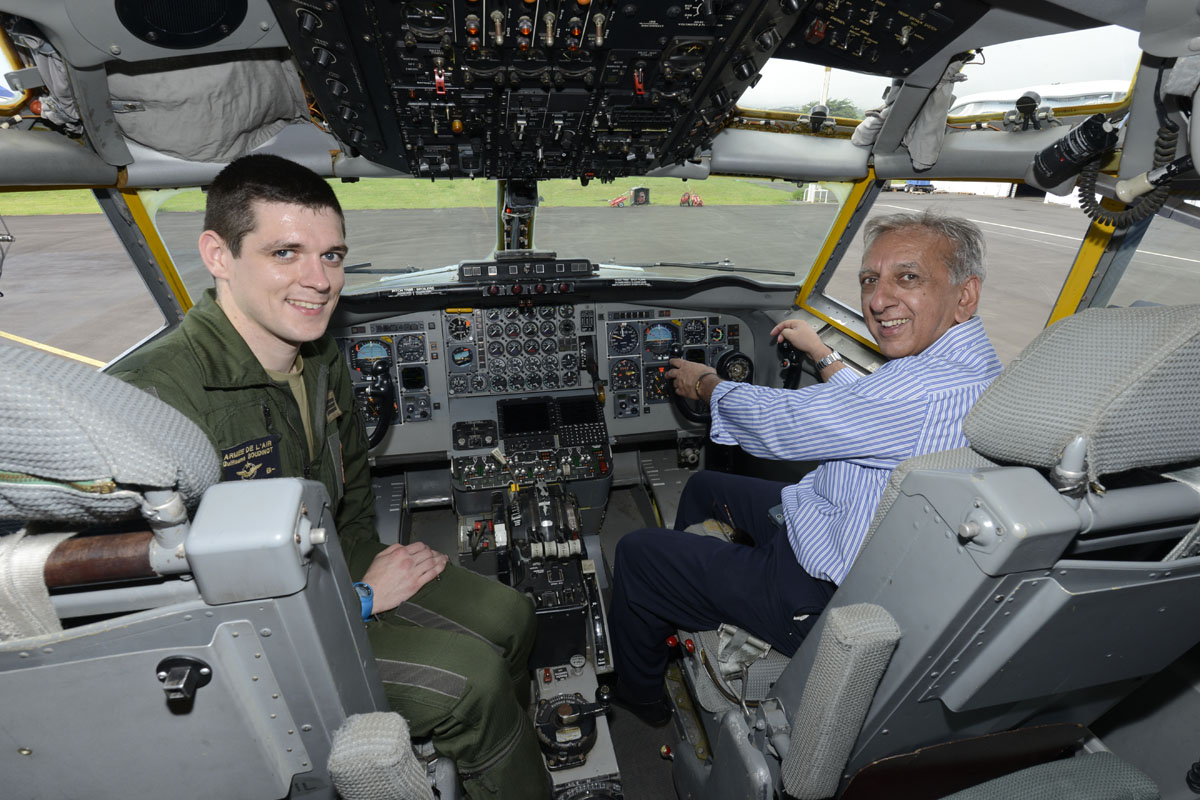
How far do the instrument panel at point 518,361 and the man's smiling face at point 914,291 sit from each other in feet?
5.71

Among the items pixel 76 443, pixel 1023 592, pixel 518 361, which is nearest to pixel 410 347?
pixel 518 361

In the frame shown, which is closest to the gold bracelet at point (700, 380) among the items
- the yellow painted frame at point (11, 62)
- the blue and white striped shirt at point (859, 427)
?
the blue and white striped shirt at point (859, 427)

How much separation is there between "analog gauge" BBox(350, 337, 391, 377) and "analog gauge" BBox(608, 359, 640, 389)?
1357 mm

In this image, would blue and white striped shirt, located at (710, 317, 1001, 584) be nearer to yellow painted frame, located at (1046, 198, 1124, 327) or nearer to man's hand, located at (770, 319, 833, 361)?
man's hand, located at (770, 319, 833, 361)

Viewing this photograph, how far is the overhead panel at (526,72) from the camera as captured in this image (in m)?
1.79

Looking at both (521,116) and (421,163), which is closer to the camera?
(521,116)

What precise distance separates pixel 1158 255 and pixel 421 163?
302 cm

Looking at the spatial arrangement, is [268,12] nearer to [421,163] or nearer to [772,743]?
[421,163]

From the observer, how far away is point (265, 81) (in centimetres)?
228

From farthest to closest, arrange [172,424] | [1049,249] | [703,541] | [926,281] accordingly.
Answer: [1049,249]
[703,541]
[926,281]
[172,424]

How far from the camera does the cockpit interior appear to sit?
85 centimetres

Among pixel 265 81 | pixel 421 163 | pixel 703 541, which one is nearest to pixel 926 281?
pixel 703 541

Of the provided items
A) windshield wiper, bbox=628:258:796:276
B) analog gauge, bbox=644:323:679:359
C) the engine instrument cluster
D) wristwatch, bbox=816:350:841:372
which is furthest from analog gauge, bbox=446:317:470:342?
wristwatch, bbox=816:350:841:372

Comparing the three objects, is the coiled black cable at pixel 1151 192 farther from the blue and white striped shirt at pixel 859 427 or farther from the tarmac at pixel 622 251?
the blue and white striped shirt at pixel 859 427
